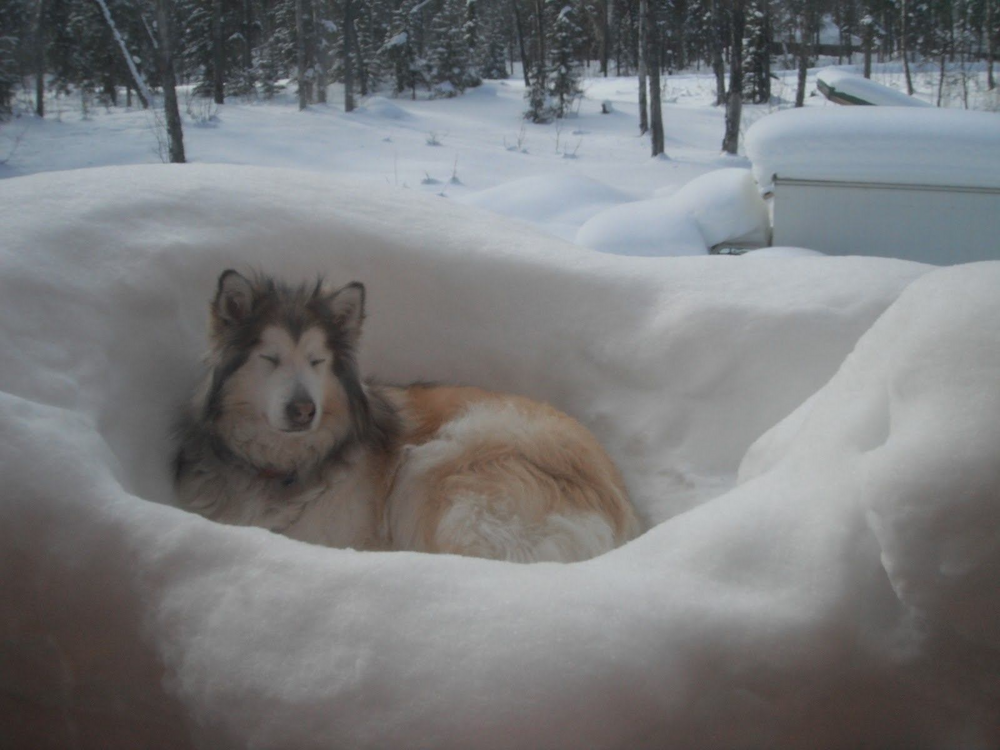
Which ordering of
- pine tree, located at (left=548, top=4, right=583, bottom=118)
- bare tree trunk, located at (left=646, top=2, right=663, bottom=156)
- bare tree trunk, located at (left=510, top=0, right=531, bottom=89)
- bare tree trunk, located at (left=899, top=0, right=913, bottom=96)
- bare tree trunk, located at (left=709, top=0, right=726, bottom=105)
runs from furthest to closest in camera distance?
bare tree trunk, located at (left=510, top=0, right=531, bottom=89)
pine tree, located at (left=548, top=4, right=583, bottom=118)
bare tree trunk, located at (left=646, top=2, right=663, bottom=156)
bare tree trunk, located at (left=709, top=0, right=726, bottom=105)
bare tree trunk, located at (left=899, top=0, right=913, bottom=96)

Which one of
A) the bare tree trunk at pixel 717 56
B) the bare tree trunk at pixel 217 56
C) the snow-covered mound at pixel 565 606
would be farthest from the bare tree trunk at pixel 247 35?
the bare tree trunk at pixel 717 56

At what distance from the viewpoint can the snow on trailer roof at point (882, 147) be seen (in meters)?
4.20

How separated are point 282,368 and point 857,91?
578 cm

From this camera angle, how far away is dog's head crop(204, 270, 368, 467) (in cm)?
203

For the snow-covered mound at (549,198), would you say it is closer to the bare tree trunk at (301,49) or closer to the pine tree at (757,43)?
the bare tree trunk at (301,49)

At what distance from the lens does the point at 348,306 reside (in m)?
2.20

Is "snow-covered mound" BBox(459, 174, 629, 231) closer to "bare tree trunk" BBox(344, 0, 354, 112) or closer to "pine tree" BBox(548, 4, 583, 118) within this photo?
"bare tree trunk" BBox(344, 0, 354, 112)

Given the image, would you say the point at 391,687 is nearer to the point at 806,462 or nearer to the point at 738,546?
the point at 738,546

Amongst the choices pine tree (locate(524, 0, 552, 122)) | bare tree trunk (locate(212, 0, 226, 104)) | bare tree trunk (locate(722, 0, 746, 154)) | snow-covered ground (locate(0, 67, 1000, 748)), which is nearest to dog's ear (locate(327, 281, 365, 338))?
snow-covered ground (locate(0, 67, 1000, 748))

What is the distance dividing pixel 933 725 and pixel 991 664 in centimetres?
12

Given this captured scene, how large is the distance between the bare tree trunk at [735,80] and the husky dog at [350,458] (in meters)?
8.66

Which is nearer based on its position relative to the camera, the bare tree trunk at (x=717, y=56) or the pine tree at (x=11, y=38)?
the pine tree at (x=11, y=38)

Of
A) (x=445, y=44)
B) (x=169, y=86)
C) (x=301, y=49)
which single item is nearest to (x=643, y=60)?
(x=301, y=49)

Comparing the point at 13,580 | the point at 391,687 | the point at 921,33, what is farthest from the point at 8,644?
the point at 921,33
